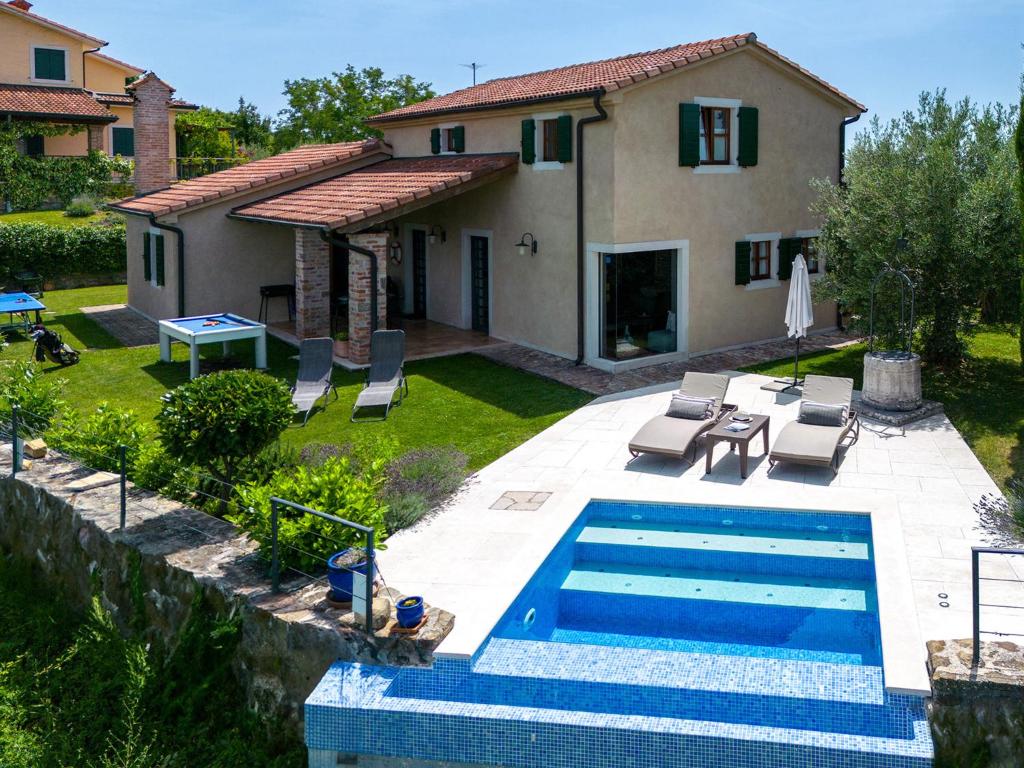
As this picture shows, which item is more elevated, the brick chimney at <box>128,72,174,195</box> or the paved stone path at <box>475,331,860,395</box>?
the brick chimney at <box>128,72,174,195</box>

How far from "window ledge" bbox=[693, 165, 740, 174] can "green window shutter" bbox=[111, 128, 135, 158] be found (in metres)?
37.1

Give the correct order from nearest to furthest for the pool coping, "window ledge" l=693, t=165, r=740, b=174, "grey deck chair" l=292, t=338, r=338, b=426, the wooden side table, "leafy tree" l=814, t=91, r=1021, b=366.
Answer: the pool coping, the wooden side table, "grey deck chair" l=292, t=338, r=338, b=426, "leafy tree" l=814, t=91, r=1021, b=366, "window ledge" l=693, t=165, r=740, b=174

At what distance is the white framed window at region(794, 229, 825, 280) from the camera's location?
73.0 ft

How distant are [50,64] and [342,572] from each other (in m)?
44.8

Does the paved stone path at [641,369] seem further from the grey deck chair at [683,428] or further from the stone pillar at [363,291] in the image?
the grey deck chair at [683,428]

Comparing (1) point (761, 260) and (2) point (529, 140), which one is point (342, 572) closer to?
(2) point (529, 140)

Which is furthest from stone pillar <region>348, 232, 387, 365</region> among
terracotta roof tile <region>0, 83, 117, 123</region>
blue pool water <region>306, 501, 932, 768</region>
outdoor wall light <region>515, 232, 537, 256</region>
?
terracotta roof tile <region>0, 83, 117, 123</region>

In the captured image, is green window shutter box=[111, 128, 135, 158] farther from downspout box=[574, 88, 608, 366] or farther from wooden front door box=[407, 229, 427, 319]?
downspout box=[574, 88, 608, 366]

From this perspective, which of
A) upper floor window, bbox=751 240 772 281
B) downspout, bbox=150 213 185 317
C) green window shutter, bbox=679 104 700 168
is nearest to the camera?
green window shutter, bbox=679 104 700 168

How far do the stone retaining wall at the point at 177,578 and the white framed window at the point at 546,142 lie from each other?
11039mm

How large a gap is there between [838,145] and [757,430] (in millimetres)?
11960

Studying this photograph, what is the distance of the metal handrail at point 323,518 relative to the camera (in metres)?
8.34

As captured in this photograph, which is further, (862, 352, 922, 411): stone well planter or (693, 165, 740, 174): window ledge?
(693, 165, 740, 174): window ledge

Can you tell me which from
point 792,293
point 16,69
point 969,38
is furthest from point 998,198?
point 16,69
